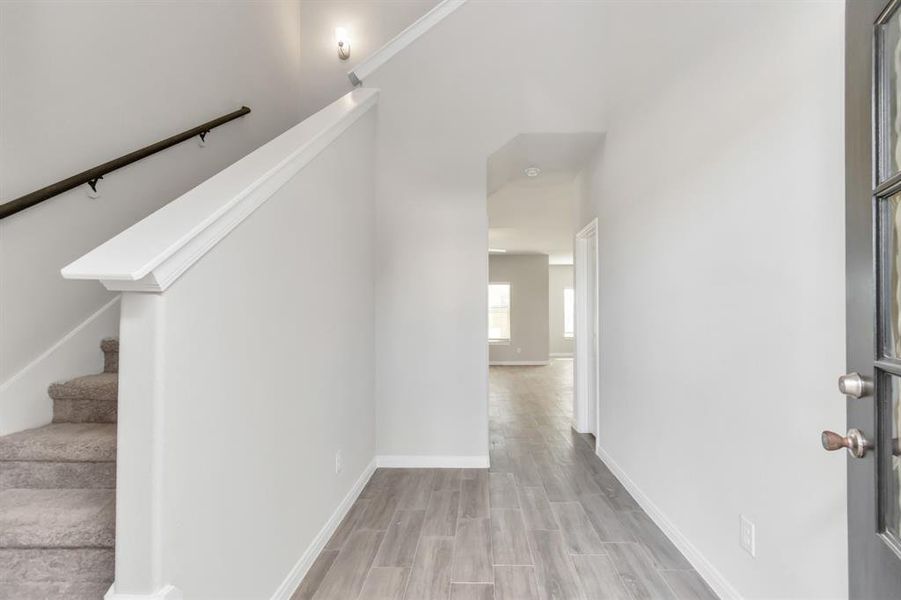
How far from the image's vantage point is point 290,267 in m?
1.75

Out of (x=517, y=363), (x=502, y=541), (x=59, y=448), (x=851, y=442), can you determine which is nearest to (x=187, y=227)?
(x=59, y=448)

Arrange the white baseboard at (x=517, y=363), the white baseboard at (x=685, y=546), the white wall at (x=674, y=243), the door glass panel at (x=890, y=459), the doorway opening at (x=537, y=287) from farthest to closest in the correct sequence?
the white baseboard at (x=517, y=363), the doorway opening at (x=537, y=287), the white baseboard at (x=685, y=546), the white wall at (x=674, y=243), the door glass panel at (x=890, y=459)

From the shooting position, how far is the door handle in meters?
0.80

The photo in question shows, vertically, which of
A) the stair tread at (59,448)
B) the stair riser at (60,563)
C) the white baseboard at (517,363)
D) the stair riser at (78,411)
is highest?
the stair riser at (78,411)

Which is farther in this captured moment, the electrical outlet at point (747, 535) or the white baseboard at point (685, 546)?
the white baseboard at point (685, 546)

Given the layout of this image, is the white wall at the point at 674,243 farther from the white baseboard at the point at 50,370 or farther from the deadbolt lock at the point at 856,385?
the white baseboard at the point at 50,370

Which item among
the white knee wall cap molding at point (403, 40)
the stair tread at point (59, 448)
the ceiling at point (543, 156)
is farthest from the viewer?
the ceiling at point (543, 156)

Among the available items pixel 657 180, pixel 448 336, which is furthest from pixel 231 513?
pixel 657 180

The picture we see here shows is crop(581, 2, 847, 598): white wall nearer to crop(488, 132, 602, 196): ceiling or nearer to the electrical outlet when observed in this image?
the electrical outlet

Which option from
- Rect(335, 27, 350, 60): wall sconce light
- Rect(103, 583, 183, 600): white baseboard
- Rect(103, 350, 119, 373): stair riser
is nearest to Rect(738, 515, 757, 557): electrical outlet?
Rect(103, 583, 183, 600): white baseboard

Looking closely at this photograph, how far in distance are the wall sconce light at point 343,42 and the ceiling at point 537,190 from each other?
1.89 metres

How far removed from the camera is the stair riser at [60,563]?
1234mm

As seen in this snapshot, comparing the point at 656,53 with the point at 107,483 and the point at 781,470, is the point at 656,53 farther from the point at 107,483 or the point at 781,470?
the point at 107,483

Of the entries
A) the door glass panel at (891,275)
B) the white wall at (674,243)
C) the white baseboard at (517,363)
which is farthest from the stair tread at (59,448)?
the white baseboard at (517,363)
